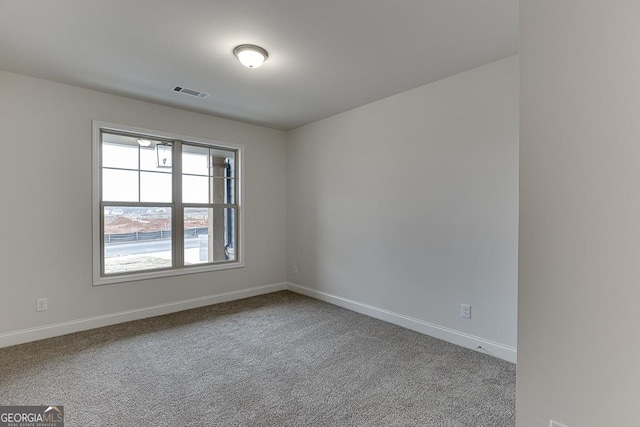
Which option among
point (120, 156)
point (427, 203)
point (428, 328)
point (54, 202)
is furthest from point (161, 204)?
point (428, 328)

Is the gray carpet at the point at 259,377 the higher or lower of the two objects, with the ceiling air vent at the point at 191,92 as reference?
lower

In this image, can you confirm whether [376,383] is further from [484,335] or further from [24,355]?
[24,355]

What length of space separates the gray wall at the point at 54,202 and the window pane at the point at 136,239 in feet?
0.72

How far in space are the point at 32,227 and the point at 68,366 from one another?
147 centimetres

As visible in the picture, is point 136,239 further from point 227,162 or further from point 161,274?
point 227,162

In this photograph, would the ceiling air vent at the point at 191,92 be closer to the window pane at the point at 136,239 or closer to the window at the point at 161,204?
the window at the point at 161,204

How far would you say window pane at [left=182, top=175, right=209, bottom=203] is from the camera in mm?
4093

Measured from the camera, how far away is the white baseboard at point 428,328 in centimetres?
262

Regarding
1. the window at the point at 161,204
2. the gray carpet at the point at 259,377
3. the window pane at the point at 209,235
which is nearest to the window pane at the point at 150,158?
the window at the point at 161,204

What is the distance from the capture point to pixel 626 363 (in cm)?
94

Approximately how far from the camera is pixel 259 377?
2.31 m

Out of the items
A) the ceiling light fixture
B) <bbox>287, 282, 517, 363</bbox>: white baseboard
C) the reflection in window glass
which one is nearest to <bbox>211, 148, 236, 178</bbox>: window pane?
the reflection in window glass

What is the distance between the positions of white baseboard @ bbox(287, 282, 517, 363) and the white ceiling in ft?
8.34

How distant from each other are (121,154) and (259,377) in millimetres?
3071
